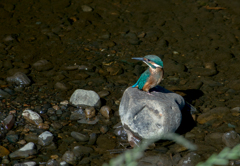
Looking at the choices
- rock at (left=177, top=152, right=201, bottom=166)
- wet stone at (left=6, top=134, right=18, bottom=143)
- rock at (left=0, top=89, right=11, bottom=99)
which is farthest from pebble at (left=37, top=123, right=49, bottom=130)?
rock at (left=177, top=152, right=201, bottom=166)

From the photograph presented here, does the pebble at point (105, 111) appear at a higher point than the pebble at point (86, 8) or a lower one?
lower

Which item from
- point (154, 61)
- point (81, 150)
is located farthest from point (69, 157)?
point (154, 61)

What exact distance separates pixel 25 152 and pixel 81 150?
0.76 meters

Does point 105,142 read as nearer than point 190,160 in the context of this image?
No

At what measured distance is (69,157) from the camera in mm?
4172

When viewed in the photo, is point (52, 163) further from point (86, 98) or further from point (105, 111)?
point (86, 98)

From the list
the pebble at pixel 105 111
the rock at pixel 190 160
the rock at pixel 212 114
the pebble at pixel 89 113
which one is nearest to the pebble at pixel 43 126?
the pebble at pixel 89 113

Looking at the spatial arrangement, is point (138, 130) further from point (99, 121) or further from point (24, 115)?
point (24, 115)

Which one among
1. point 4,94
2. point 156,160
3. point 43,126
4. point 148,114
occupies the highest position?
point 148,114

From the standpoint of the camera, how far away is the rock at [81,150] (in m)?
4.28

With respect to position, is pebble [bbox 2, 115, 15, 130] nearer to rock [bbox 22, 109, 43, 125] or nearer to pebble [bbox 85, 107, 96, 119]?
rock [bbox 22, 109, 43, 125]

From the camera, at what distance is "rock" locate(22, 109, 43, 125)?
486 cm

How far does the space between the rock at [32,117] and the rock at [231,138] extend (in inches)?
110

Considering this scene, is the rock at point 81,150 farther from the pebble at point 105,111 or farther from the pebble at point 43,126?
the pebble at point 105,111
